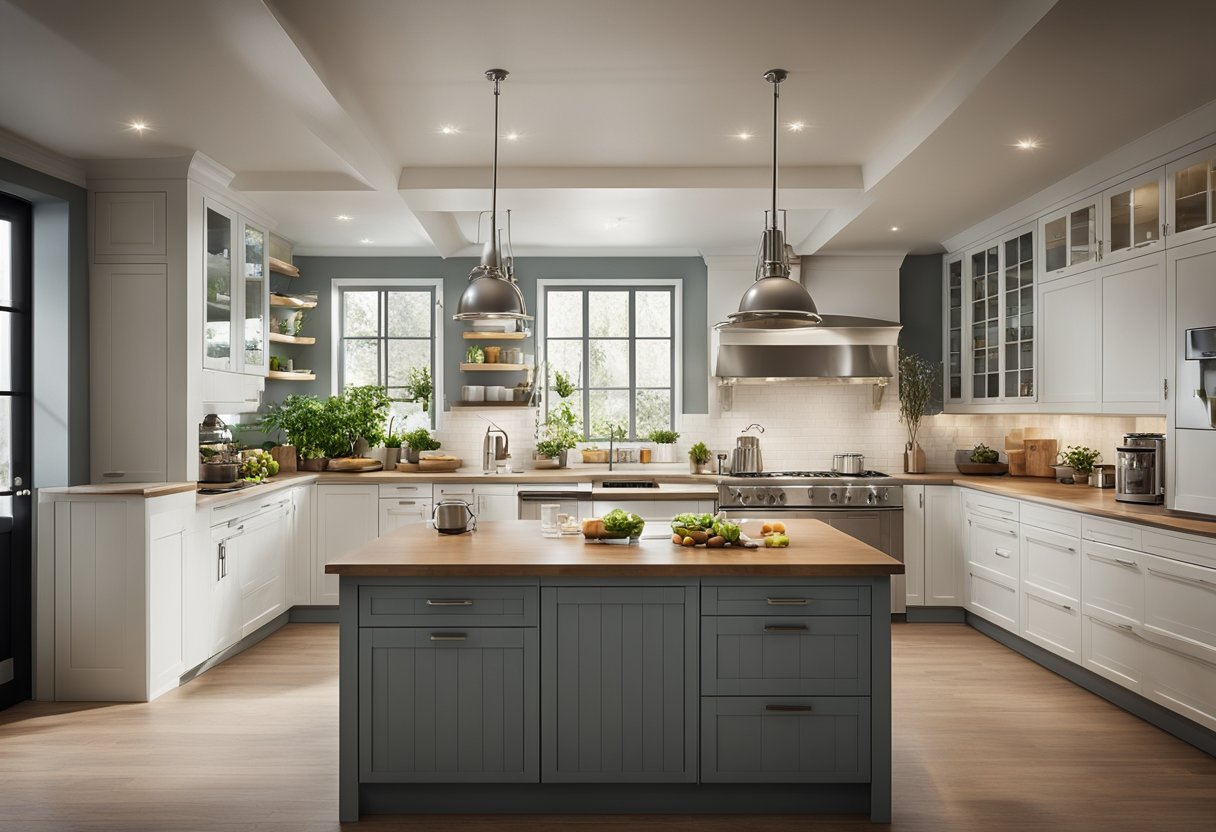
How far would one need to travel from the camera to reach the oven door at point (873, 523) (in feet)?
19.9

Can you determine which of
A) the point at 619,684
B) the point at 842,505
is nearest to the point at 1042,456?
the point at 842,505

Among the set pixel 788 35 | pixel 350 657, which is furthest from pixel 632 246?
pixel 350 657

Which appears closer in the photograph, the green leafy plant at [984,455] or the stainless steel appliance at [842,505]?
the stainless steel appliance at [842,505]

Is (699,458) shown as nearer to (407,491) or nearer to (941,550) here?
(941,550)

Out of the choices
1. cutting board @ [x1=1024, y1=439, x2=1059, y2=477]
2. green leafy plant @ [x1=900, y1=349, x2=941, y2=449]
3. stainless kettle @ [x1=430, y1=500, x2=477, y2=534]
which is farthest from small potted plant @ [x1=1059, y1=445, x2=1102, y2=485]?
stainless kettle @ [x1=430, y1=500, x2=477, y2=534]

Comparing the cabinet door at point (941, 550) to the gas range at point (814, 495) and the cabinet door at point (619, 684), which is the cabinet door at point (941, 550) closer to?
the gas range at point (814, 495)

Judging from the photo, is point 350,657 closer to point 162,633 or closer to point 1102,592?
point 162,633

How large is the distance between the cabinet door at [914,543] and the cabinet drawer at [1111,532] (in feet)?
5.50

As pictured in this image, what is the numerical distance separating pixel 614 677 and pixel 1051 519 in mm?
3057

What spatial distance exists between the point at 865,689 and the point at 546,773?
4.01 ft

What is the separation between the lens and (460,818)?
3.10 m

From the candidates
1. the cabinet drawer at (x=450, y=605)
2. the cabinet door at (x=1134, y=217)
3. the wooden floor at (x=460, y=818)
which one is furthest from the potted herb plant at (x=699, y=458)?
the cabinet drawer at (x=450, y=605)

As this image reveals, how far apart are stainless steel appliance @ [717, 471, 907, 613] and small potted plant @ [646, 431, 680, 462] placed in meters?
1.01

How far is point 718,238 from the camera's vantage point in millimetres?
6492
